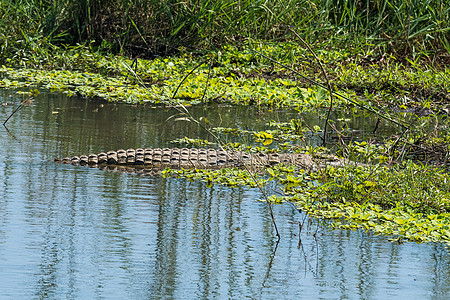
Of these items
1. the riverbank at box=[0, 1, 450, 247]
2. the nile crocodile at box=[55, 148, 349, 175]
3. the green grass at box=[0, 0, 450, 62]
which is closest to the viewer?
the nile crocodile at box=[55, 148, 349, 175]

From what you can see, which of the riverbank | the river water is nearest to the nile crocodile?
the river water

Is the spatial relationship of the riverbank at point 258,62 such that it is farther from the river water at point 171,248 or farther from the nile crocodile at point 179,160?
the river water at point 171,248

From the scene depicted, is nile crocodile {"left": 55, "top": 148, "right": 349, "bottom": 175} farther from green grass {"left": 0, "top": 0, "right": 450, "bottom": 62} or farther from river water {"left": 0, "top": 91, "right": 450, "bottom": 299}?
green grass {"left": 0, "top": 0, "right": 450, "bottom": 62}

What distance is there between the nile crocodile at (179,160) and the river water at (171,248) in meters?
0.24

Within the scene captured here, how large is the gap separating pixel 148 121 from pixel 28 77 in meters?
3.11

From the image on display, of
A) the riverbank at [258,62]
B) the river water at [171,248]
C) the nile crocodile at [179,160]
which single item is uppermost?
the riverbank at [258,62]

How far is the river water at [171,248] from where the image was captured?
A: 12.6 feet

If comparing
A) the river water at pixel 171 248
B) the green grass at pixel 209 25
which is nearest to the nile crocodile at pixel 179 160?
the river water at pixel 171 248

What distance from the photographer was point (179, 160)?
6.74 metres

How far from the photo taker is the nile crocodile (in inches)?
260

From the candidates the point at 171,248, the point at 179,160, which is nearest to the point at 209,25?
the point at 179,160

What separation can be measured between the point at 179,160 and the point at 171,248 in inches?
93.7

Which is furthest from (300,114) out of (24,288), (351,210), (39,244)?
(24,288)

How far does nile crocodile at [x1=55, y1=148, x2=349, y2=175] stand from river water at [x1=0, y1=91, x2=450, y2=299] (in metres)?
0.24
